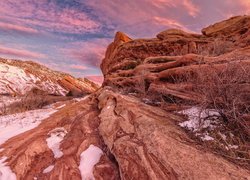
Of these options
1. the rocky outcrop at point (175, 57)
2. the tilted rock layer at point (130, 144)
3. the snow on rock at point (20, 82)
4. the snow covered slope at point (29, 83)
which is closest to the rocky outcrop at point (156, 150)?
the tilted rock layer at point (130, 144)

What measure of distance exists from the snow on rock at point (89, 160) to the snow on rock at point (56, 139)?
607 mm

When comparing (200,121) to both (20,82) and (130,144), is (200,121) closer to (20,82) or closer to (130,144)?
(130,144)

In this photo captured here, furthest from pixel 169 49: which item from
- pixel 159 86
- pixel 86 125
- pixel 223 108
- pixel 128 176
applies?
pixel 128 176

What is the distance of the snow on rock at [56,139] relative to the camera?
6.48m

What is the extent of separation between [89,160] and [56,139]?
1543 millimetres

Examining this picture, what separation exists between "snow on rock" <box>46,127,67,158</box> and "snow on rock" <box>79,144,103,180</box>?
1.99 feet

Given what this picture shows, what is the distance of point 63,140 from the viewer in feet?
23.3

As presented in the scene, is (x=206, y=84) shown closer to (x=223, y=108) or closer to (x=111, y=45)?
(x=223, y=108)

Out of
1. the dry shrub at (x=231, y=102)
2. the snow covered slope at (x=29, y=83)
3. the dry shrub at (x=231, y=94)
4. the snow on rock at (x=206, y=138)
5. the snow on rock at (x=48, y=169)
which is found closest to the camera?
the dry shrub at (x=231, y=102)

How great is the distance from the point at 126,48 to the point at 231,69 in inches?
714

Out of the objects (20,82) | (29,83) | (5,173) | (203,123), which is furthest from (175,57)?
(29,83)

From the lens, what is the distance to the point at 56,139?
7199 millimetres

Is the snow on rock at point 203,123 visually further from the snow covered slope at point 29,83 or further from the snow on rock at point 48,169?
the snow covered slope at point 29,83

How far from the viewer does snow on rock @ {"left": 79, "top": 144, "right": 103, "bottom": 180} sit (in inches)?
219
